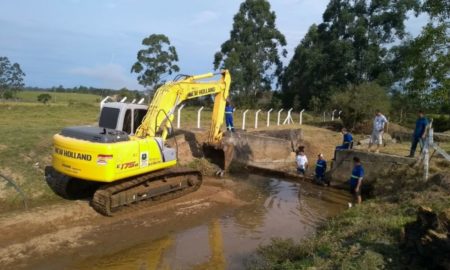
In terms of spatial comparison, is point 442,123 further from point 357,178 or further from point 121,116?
point 121,116

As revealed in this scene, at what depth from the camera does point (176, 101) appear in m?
14.1

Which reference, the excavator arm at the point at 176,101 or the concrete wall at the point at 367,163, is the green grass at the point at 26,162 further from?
the concrete wall at the point at 367,163

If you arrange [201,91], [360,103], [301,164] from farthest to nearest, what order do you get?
[360,103], [301,164], [201,91]

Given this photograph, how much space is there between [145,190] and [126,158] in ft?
4.58

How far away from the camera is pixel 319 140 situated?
23.8 metres

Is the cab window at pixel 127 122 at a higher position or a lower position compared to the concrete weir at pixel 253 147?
higher

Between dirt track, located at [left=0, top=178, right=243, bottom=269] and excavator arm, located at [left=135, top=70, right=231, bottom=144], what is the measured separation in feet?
7.03

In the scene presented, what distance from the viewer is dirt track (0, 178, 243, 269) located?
883 centimetres

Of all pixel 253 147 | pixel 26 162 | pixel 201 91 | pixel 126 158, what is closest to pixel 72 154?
pixel 126 158

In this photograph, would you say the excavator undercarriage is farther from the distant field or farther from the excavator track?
the distant field

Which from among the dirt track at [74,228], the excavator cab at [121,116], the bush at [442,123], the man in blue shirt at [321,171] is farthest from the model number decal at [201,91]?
the bush at [442,123]

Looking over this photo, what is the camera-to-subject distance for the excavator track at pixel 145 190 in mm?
11117

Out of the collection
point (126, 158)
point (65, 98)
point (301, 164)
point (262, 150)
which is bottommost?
point (301, 164)

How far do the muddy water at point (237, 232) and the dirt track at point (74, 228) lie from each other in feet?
0.98
